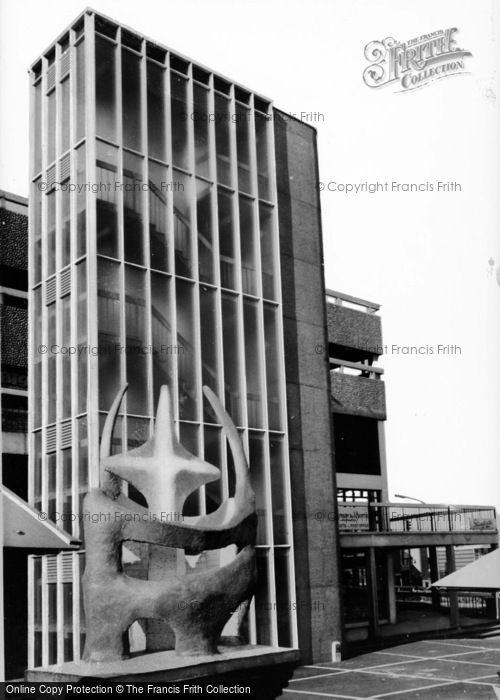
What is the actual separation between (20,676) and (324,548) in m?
8.69

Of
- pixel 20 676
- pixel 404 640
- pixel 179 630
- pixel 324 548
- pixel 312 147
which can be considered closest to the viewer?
pixel 179 630

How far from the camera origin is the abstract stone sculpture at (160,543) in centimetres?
1614

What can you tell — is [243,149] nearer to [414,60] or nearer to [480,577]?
[414,60]

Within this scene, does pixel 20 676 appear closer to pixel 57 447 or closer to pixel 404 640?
pixel 57 447

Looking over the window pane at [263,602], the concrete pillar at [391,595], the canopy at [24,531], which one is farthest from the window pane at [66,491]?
the concrete pillar at [391,595]

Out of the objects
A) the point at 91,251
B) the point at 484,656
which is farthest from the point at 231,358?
the point at 484,656

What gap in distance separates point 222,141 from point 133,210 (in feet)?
13.5

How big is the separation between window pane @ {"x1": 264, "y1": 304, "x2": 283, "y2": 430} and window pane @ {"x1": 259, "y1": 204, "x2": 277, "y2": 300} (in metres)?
0.51

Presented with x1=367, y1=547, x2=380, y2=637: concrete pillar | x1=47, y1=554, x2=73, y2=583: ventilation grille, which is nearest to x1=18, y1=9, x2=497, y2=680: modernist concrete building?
x1=47, y1=554, x2=73, y2=583: ventilation grille

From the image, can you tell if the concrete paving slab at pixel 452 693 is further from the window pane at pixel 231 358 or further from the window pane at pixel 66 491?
the window pane at pixel 231 358

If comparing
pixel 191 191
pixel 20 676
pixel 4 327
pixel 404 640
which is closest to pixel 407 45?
pixel 191 191

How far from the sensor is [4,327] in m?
21.5

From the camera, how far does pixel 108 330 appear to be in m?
19.8

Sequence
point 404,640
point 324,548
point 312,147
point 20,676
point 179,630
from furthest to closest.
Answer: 1. point 404,640
2. point 312,147
3. point 324,548
4. point 20,676
5. point 179,630
